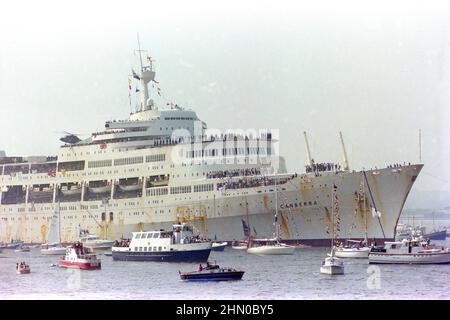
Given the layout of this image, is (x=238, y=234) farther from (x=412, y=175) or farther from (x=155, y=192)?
(x=412, y=175)

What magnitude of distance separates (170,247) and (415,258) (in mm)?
12632

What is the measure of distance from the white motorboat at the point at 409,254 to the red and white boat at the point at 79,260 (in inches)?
561

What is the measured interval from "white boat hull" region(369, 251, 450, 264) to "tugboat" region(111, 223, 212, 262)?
9060 mm

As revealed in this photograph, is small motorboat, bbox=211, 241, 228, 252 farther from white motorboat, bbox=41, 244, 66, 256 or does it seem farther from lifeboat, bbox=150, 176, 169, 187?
white motorboat, bbox=41, 244, 66, 256

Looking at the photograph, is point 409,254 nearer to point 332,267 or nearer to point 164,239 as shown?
point 332,267

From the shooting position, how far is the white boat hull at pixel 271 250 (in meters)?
59.3

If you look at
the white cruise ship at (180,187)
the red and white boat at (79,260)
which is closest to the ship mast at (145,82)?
the white cruise ship at (180,187)

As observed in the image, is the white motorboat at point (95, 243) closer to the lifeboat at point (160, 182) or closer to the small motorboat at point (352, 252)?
the lifeboat at point (160, 182)

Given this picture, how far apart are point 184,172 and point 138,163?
5009mm

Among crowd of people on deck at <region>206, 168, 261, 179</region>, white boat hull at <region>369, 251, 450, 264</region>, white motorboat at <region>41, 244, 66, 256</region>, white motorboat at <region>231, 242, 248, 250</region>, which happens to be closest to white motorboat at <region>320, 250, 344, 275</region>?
white boat hull at <region>369, 251, 450, 264</region>

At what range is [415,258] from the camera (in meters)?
50.3

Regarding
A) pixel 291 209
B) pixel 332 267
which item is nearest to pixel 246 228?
pixel 291 209

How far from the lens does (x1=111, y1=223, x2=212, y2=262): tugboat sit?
172 ft
